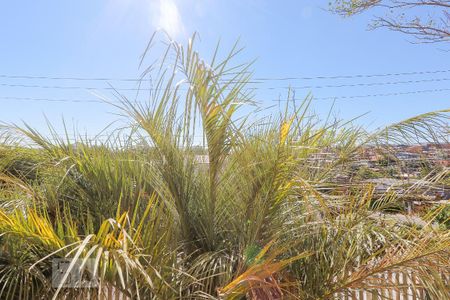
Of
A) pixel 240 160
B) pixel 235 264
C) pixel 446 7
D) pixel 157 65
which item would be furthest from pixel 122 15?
pixel 446 7

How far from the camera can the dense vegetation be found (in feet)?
7.09

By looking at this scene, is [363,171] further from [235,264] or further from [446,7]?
[446,7]

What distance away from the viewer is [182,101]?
239 cm

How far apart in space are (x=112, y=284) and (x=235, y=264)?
827mm

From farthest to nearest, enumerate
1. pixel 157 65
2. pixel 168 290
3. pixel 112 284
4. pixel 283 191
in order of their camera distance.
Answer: pixel 283 191 → pixel 157 65 → pixel 168 290 → pixel 112 284

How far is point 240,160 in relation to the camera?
239 centimetres

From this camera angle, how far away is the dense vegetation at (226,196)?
7.09 ft

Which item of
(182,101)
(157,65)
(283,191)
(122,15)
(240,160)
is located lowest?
(283,191)

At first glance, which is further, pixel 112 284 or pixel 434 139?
pixel 434 139

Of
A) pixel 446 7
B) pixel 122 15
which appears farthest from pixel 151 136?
pixel 446 7

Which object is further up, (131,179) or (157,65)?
(157,65)

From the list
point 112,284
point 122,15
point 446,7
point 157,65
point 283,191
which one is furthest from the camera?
point 446,7

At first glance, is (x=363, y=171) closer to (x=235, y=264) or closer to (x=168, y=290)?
(x=235, y=264)

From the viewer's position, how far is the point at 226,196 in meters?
2.51
